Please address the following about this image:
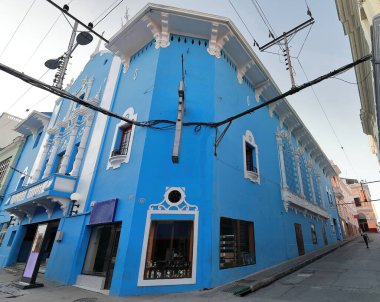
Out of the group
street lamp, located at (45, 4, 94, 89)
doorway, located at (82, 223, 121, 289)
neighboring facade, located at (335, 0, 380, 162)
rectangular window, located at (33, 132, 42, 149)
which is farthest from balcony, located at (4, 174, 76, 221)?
neighboring facade, located at (335, 0, 380, 162)

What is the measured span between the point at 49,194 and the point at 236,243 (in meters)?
9.17

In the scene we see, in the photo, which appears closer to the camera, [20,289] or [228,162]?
[20,289]

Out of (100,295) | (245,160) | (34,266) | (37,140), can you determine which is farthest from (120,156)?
(37,140)

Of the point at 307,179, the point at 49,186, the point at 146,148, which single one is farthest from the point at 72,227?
the point at 307,179

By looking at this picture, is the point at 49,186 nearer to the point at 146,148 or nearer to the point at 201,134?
the point at 146,148

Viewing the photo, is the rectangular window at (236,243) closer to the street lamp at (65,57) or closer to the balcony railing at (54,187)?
the street lamp at (65,57)

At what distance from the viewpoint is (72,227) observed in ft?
35.5

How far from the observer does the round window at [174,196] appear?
28.6ft

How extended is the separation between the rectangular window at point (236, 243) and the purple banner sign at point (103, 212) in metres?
4.33

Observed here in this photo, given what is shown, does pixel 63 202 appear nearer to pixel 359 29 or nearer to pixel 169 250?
pixel 169 250

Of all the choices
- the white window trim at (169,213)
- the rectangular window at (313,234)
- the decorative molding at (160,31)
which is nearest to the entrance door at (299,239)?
the rectangular window at (313,234)

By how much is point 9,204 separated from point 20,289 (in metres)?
9.62

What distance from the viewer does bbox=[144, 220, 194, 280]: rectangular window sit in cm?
783

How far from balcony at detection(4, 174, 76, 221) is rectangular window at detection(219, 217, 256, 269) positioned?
8093 mm
